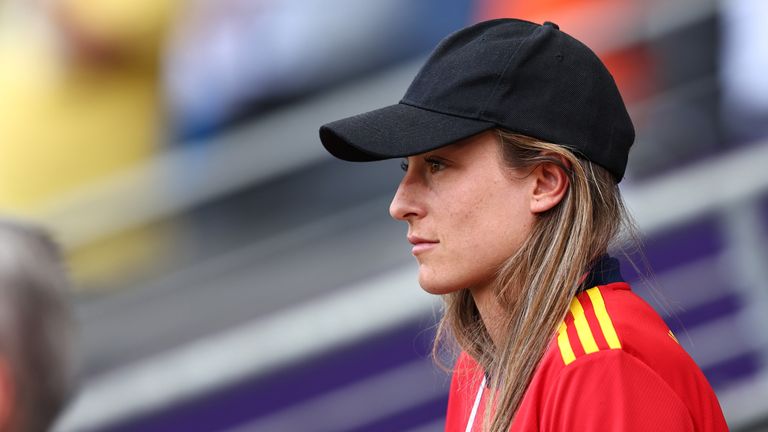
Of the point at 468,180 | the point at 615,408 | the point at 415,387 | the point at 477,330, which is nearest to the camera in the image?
the point at 615,408

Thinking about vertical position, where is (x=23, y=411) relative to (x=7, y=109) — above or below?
below

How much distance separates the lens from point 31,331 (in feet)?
12.4

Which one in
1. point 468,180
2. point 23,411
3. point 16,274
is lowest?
point 468,180

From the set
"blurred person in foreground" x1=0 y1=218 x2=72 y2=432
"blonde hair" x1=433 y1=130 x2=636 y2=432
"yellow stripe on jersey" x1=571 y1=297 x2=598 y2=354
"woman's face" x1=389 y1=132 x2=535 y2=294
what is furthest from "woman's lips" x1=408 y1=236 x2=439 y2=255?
"blurred person in foreground" x1=0 y1=218 x2=72 y2=432

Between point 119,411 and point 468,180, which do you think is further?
point 119,411

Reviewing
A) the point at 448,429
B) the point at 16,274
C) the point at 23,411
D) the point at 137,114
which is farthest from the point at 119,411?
the point at 448,429

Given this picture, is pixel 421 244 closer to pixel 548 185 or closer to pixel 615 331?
pixel 548 185

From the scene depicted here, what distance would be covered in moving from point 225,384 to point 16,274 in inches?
30.4

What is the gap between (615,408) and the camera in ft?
4.27

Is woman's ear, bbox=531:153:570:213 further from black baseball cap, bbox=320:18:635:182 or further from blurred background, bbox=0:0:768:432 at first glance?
blurred background, bbox=0:0:768:432

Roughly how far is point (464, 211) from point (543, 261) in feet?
0.42

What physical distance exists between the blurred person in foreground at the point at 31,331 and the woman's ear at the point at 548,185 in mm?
2580

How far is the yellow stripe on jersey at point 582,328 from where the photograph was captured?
1.37 metres

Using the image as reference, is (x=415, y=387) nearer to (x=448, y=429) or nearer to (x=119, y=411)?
(x=119, y=411)
